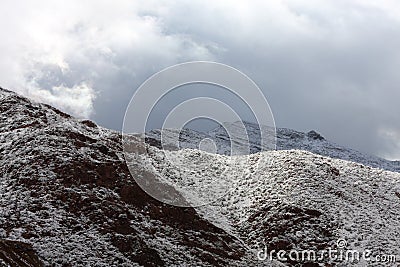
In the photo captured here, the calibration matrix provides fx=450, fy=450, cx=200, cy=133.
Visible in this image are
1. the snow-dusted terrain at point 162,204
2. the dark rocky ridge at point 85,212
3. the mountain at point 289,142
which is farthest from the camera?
the mountain at point 289,142

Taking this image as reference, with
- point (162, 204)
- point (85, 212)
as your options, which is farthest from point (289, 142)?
point (85, 212)

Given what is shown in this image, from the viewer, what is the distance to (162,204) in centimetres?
2928

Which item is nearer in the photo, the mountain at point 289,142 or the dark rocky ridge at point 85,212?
the dark rocky ridge at point 85,212

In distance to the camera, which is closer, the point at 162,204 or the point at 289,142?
the point at 162,204

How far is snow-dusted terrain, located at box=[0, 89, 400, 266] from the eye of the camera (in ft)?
75.4

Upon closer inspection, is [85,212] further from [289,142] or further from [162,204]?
[289,142]

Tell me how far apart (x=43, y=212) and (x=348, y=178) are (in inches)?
967

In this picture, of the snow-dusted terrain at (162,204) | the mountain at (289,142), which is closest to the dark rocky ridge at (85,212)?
the snow-dusted terrain at (162,204)

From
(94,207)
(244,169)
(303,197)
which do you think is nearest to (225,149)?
(244,169)

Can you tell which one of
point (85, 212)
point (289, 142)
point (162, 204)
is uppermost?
point (289, 142)

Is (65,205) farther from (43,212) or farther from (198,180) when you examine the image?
(198,180)

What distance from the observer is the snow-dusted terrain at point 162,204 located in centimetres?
2297

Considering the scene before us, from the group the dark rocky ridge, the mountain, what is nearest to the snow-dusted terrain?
the dark rocky ridge

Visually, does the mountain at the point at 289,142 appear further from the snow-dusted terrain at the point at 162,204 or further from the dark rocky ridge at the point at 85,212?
the dark rocky ridge at the point at 85,212
